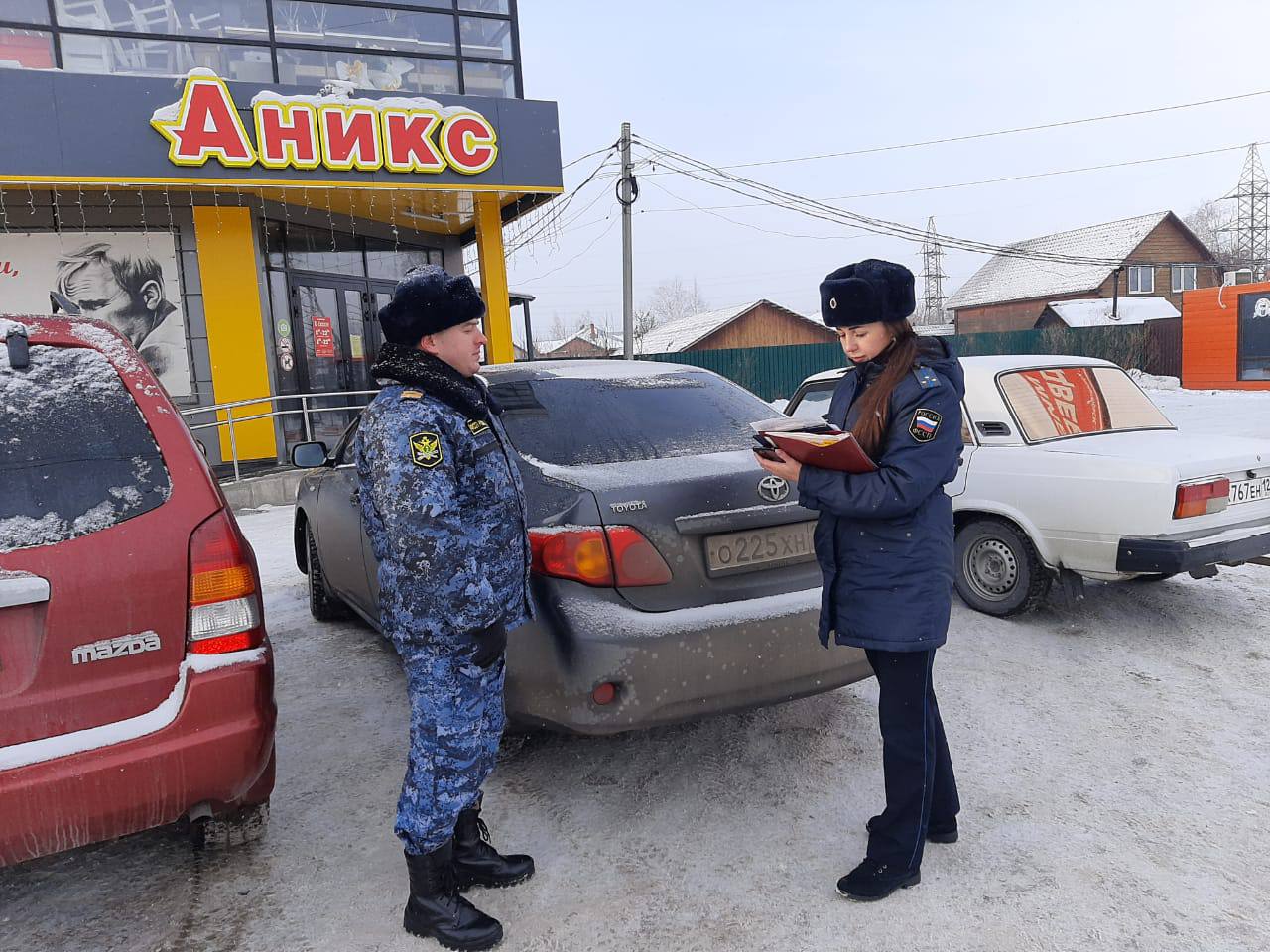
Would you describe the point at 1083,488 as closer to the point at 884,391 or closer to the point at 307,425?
the point at 884,391

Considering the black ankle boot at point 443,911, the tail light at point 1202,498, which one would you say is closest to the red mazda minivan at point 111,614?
the black ankle boot at point 443,911

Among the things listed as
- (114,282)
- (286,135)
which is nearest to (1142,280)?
(286,135)

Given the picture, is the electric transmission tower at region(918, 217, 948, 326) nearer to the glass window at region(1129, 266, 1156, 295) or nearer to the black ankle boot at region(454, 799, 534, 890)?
the glass window at region(1129, 266, 1156, 295)

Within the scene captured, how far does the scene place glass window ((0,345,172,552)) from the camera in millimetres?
2020

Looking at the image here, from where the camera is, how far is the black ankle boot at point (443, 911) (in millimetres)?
2174

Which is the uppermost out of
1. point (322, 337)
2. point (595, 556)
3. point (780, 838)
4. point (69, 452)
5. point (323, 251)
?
point (323, 251)

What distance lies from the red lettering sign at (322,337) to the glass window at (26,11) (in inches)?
183

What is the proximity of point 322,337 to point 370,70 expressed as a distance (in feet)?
12.7

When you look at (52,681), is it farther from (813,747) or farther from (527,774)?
(813,747)

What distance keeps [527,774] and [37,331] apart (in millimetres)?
2186

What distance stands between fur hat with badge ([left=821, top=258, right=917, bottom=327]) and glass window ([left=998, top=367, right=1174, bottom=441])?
2.80m

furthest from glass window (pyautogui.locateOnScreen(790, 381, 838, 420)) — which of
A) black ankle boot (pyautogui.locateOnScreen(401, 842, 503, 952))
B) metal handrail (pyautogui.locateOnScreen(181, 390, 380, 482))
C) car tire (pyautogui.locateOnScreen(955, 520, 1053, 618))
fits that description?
metal handrail (pyautogui.locateOnScreen(181, 390, 380, 482))

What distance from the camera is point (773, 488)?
2863 millimetres

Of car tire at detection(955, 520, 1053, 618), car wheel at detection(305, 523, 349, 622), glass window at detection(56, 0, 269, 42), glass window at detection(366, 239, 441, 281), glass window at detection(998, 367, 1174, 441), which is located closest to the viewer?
car tire at detection(955, 520, 1053, 618)
